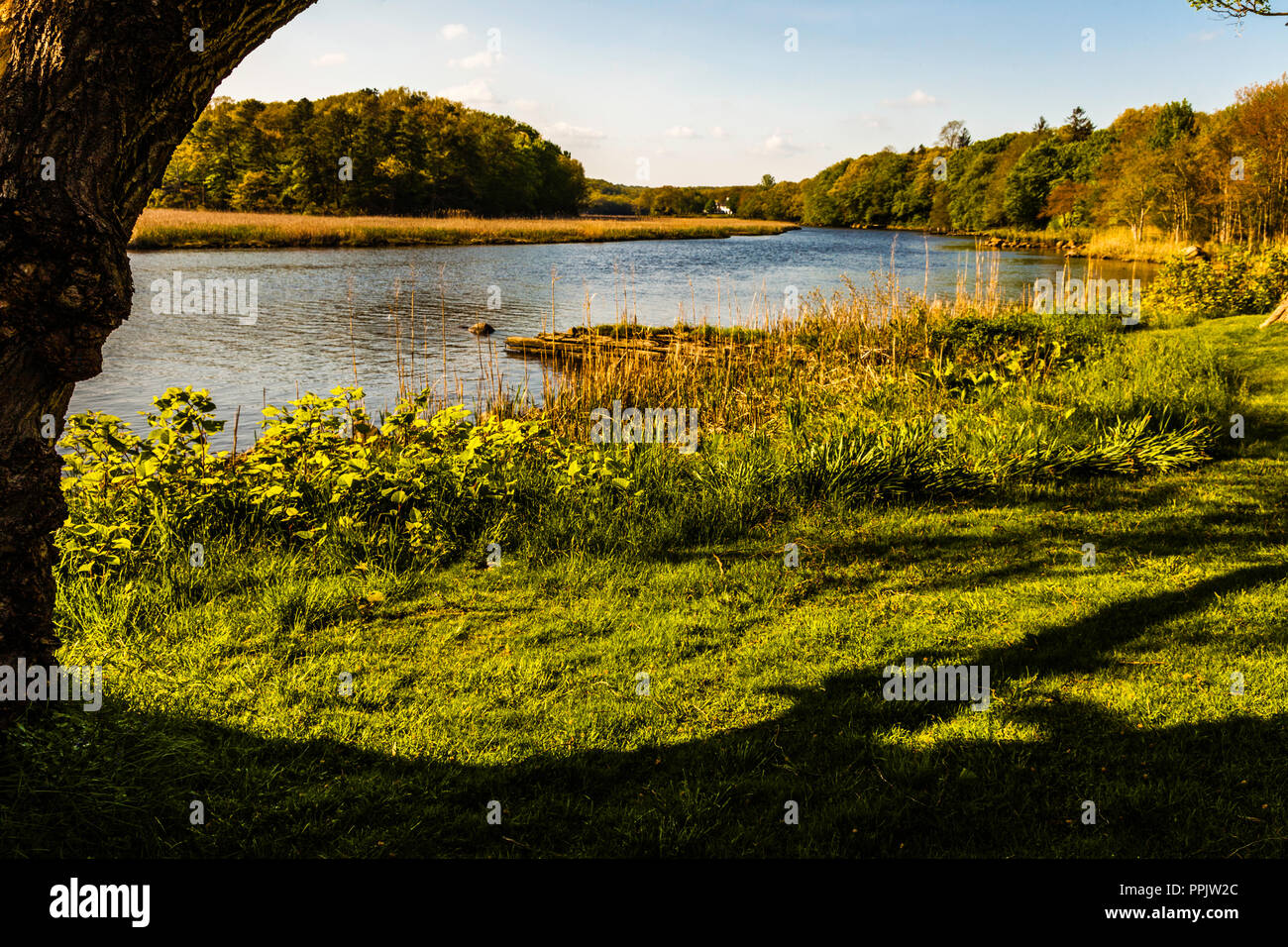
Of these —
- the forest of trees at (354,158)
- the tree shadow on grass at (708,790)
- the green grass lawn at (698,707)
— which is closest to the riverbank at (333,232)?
the forest of trees at (354,158)

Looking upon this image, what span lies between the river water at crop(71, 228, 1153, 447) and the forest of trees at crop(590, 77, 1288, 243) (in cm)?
430

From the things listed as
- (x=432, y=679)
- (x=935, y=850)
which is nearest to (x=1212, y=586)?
(x=935, y=850)

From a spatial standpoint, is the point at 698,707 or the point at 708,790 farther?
the point at 698,707

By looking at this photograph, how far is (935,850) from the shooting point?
8.71ft

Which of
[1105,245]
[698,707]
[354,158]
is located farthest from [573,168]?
[698,707]

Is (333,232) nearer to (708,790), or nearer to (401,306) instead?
(401,306)

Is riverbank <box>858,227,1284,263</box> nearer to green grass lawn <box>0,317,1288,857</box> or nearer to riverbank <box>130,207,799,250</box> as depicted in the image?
riverbank <box>130,207,799,250</box>

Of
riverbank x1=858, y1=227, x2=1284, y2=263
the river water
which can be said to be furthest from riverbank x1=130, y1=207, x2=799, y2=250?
riverbank x1=858, y1=227, x2=1284, y2=263

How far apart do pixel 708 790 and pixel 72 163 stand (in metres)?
2.95

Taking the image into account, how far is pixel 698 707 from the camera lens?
3.59 meters

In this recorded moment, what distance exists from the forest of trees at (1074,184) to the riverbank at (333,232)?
27036mm

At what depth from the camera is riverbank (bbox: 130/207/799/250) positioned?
36.8 m
